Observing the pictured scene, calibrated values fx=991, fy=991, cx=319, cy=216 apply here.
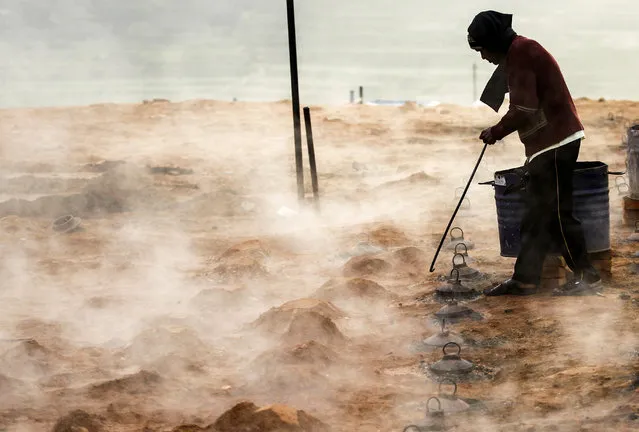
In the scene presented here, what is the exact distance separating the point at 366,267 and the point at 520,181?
2.42 m

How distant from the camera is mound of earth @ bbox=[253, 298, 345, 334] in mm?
7302

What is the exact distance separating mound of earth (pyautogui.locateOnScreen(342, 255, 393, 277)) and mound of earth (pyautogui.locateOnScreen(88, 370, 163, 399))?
133 inches

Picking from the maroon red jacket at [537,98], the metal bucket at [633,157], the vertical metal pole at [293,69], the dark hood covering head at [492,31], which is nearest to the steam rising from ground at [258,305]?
the vertical metal pole at [293,69]

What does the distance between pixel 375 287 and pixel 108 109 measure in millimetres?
22690

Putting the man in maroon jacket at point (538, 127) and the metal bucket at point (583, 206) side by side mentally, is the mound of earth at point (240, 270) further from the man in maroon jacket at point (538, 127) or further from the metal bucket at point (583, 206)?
the man in maroon jacket at point (538, 127)

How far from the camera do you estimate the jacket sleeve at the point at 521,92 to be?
6875 mm

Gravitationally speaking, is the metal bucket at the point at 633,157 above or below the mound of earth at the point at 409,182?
above

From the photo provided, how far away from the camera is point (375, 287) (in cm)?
839

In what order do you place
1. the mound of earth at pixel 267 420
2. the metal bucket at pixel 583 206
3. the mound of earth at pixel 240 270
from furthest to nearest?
the mound of earth at pixel 240 270 → the metal bucket at pixel 583 206 → the mound of earth at pixel 267 420

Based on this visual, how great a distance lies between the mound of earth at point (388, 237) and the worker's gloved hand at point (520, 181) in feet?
10.8

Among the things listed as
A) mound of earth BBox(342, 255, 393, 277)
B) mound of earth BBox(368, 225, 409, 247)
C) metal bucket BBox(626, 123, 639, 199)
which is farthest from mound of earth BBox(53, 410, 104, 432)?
metal bucket BBox(626, 123, 639, 199)

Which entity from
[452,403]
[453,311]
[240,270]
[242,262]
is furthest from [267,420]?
[242,262]

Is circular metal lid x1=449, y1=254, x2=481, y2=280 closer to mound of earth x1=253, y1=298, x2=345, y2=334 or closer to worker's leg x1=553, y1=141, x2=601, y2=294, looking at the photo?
worker's leg x1=553, y1=141, x2=601, y2=294

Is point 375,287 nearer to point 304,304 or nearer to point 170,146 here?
point 304,304
